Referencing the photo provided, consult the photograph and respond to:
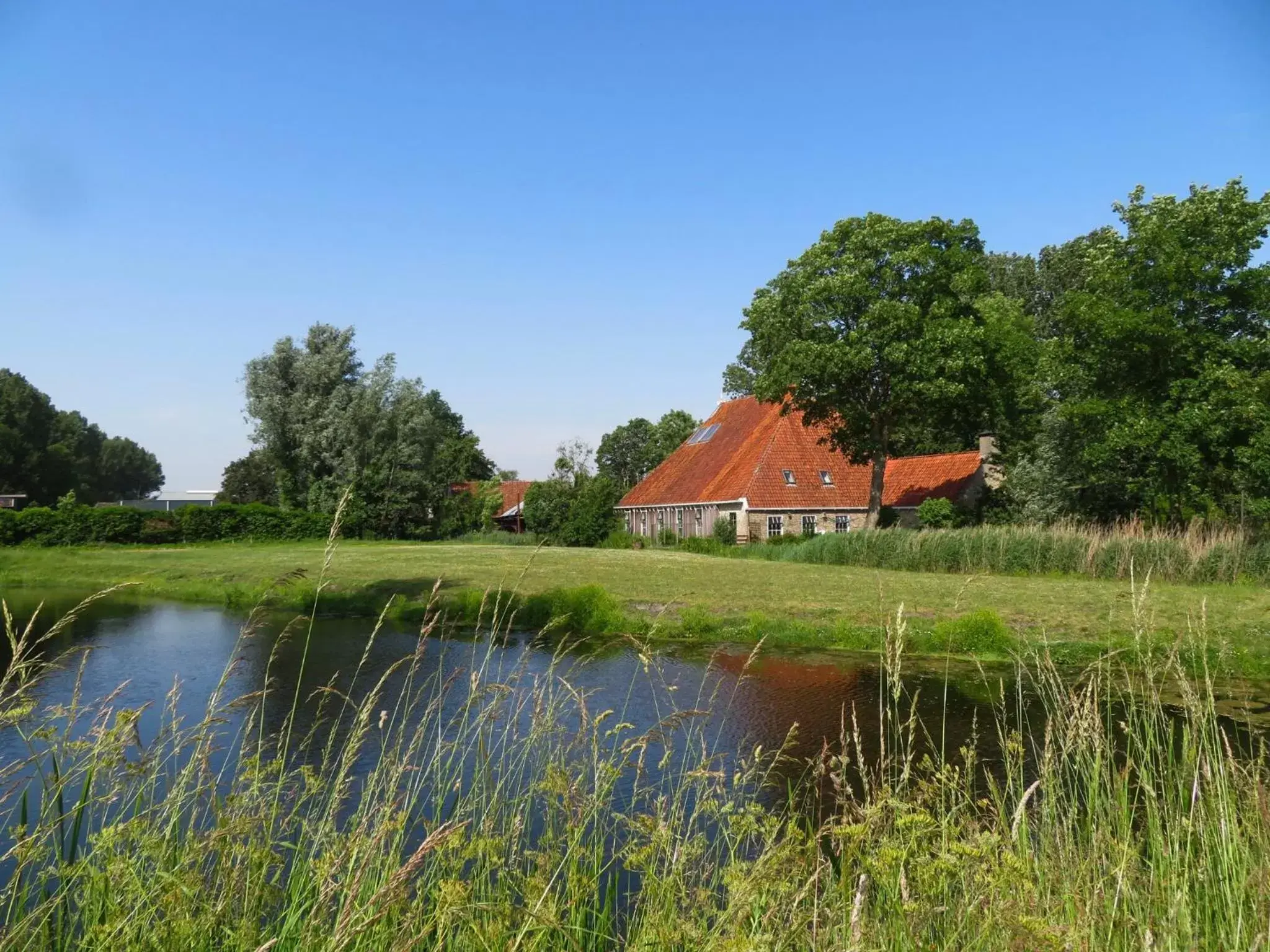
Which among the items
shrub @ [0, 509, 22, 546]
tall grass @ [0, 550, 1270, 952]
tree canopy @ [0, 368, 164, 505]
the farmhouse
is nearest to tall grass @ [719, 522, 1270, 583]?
the farmhouse

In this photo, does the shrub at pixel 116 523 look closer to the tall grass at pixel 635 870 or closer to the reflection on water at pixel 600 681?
the reflection on water at pixel 600 681

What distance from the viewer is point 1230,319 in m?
22.8

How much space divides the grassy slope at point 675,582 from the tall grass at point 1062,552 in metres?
0.70

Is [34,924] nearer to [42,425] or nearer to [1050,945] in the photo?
[1050,945]

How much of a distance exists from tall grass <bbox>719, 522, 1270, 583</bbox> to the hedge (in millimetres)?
21279

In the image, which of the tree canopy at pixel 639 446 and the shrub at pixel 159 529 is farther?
the tree canopy at pixel 639 446

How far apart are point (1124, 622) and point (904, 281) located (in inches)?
767

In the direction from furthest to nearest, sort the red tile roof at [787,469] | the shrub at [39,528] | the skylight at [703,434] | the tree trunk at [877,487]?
the skylight at [703,434], the red tile roof at [787,469], the tree trunk at [877,487], the shrub at [39,528]

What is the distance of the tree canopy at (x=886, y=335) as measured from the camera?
31719mm

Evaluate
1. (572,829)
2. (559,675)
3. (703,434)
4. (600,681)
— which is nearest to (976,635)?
(600,681)

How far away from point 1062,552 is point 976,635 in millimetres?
7992

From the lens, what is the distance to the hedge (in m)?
33.0

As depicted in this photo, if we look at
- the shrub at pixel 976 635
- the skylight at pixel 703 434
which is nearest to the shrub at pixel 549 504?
the skylight at pixel 703 434

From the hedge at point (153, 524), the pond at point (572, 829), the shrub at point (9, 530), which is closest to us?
the pond at point (572, 829)
